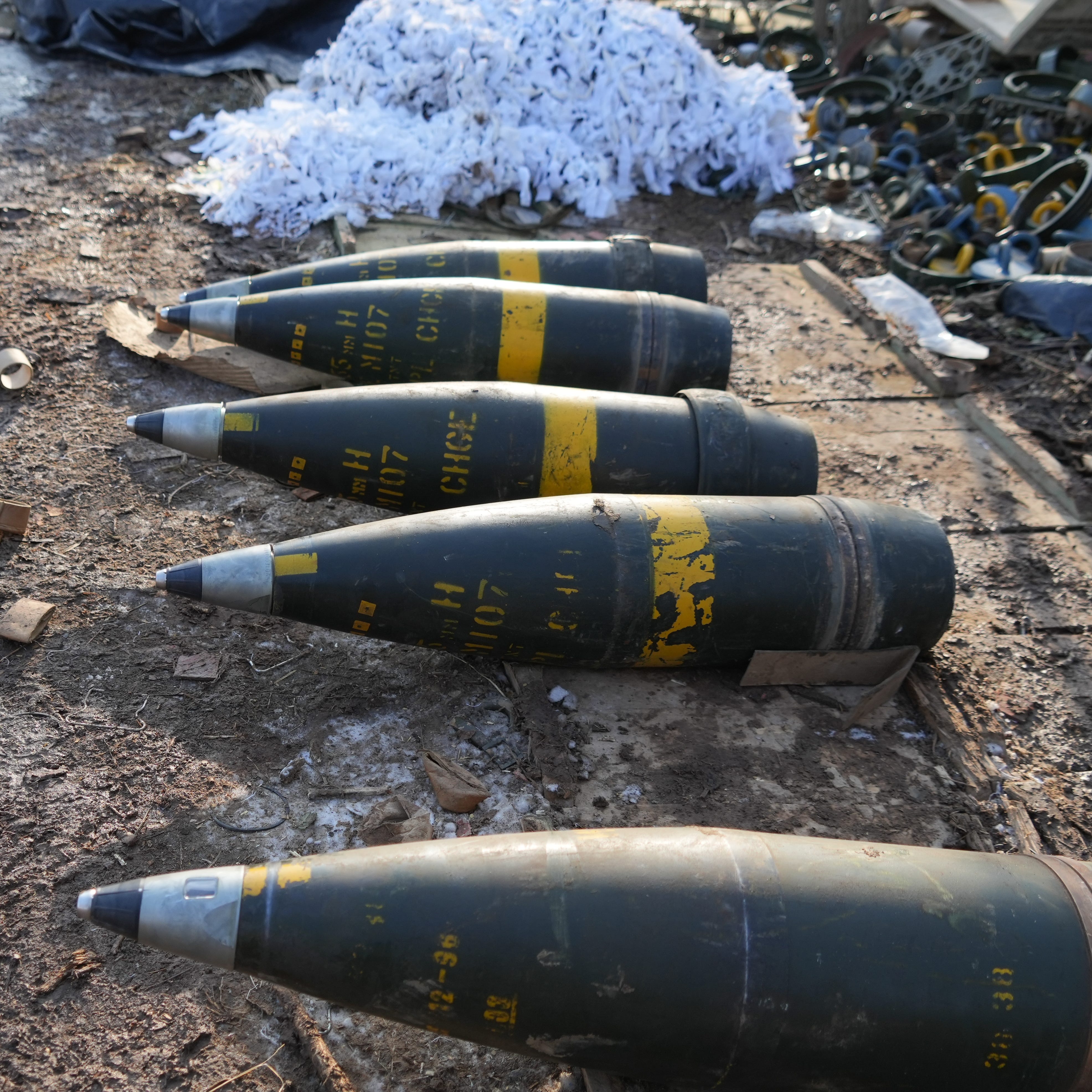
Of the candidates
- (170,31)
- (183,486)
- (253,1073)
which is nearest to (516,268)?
(183,486)

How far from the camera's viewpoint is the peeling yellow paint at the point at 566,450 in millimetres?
3529

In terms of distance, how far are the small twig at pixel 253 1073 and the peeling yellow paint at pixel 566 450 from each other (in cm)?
203

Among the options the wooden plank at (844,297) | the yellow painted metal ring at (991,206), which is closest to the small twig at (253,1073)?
the wooden plank at (844,297)

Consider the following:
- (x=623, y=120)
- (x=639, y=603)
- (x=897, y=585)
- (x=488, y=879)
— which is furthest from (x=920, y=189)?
(x=488, y=879)

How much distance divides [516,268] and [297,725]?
265cm

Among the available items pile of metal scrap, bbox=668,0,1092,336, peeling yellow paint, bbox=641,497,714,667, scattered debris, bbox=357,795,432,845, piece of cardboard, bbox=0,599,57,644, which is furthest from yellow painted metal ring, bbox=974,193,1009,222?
piece of cardboard, bbox=0,599,57,644

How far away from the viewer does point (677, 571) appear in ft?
10.2

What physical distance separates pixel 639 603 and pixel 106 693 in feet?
6.23

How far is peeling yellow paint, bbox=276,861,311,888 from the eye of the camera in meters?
2.03

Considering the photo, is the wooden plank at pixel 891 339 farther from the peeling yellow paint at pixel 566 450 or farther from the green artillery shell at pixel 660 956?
the green artillery shell at pixel 660 956

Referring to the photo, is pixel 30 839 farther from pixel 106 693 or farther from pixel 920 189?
pixel 920 189

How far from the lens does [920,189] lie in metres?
7.57

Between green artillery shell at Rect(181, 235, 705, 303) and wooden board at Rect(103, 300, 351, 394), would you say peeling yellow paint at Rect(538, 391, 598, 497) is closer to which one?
green artillery shell at Rect(181, 235, 705, 303)

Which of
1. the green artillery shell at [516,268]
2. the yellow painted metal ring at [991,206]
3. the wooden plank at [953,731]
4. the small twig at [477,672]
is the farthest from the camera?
the yellow painted metal ring at [991,206]
